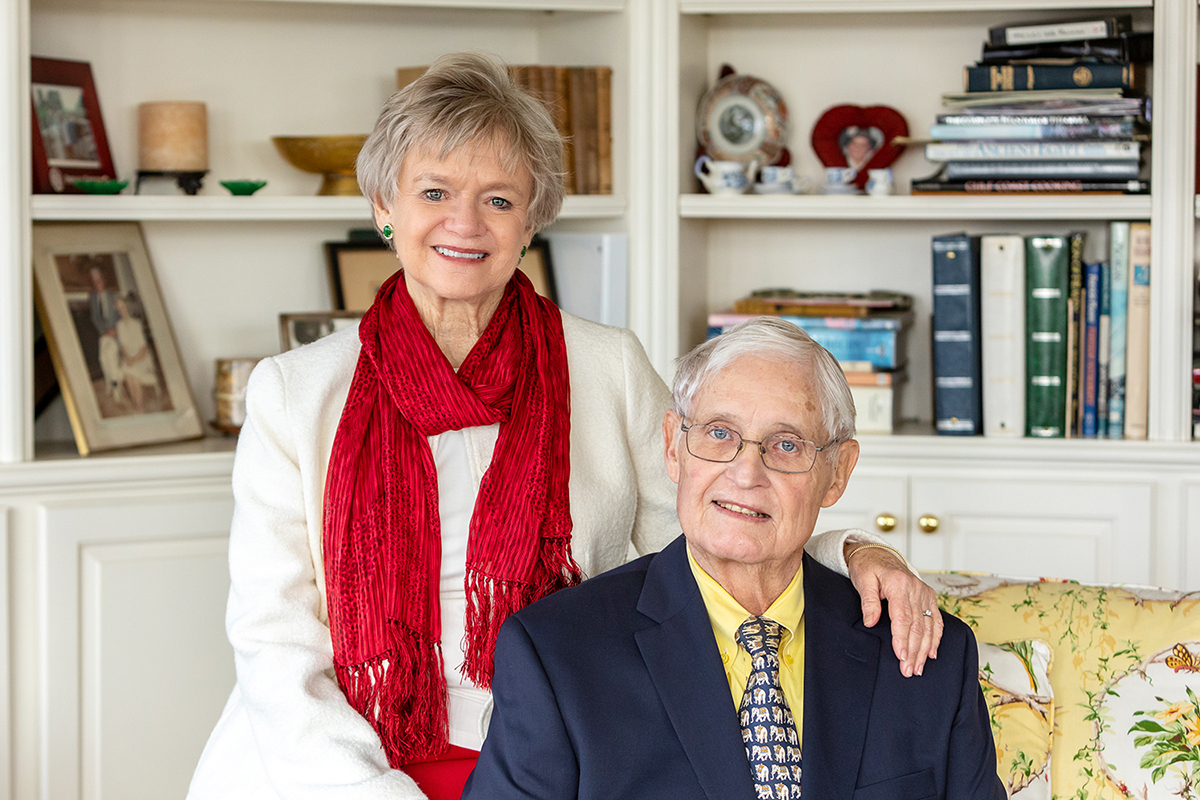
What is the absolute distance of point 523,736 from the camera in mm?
1238

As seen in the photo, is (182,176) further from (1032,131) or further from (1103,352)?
(1103,352)

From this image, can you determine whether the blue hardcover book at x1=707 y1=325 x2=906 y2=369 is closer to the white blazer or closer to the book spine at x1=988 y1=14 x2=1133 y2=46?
the book spine at x1=988 y1=14 x2=1133 y2=46

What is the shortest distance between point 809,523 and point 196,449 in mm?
1474

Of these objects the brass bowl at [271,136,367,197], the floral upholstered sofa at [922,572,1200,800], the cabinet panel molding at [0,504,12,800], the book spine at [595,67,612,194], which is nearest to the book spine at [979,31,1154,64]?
the book spine at [595,67,612,194]

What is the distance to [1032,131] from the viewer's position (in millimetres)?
2469

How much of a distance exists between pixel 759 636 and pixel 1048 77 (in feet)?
5.38

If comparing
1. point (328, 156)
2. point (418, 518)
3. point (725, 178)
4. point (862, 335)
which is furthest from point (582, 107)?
point (418, 518)

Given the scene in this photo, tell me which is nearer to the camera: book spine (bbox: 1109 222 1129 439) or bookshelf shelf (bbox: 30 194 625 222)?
bookshelf shelf (bbox: 30 194 625 222)

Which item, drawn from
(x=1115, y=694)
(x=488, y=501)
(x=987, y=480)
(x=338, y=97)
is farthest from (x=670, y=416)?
(x=338, y=97)

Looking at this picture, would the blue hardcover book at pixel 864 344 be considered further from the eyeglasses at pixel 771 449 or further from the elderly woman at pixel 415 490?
the eyeglasses at pixel 771 449

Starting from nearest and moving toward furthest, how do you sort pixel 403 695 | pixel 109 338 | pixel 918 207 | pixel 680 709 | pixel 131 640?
pixel 680 709
pixel 403 695
pixel 131 640
pixel 109 338
pixel 918 207

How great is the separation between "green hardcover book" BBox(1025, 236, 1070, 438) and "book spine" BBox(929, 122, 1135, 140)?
0.21 metres

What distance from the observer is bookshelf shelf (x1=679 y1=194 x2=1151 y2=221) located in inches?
96.6

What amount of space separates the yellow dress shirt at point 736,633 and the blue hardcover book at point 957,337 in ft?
4.24
